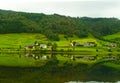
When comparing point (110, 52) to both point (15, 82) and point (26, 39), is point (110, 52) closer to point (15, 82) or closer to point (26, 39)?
point (26, 39)

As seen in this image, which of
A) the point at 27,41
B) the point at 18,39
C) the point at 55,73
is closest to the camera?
the point at 55,73

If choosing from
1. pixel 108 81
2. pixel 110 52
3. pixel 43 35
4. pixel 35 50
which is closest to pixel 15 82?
pixel 108 81

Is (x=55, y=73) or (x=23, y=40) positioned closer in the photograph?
(x=55, y=73)

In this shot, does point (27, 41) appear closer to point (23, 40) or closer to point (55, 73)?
point (23, 40)

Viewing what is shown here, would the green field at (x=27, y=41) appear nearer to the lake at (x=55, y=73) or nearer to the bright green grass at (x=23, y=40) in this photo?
the bright green grass at (x=23, y=40)

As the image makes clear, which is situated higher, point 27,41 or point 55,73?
point 55,73

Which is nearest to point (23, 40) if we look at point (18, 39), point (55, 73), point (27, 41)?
point (27, 41)

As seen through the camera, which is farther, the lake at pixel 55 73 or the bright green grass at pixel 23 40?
the bright green grass at pixel 23 40

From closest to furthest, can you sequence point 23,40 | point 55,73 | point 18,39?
point 55,73, point 23,40, point 18,39

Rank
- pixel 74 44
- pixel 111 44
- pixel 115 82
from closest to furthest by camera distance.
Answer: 1. pixel 115 82
2. pixel 74 44
3. pixel 111 44

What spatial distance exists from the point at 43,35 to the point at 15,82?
136 m

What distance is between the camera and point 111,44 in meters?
183

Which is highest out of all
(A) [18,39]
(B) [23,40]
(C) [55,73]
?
(C) [55,73]

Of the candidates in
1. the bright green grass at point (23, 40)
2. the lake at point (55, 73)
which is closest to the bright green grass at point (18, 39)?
the bright green grass at point (23, 40)
